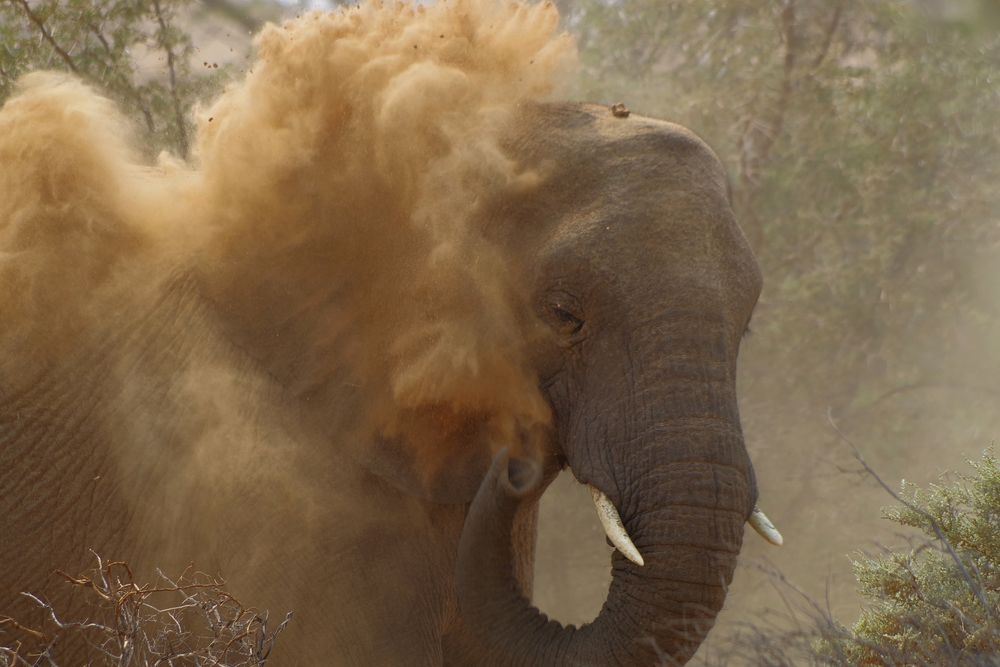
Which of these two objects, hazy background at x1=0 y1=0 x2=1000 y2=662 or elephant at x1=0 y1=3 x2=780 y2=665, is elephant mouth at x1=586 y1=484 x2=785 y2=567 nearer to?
elephant at x1=0 y1=3 x2=780 y2=665

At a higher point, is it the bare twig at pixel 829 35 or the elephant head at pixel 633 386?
the elephant head at pixel 633 386

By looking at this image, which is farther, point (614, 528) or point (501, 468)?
point (501, 468)

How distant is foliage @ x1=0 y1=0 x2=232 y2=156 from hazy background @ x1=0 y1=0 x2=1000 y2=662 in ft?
9.08

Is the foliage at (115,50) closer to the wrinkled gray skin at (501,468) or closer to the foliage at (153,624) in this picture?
the wrinkled gray skin at (501,468)

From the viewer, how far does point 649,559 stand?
400 centimetres

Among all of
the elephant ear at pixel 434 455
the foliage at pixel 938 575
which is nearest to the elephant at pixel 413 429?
the elephant ear at pixel 434 455

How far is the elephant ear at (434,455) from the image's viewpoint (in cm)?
447

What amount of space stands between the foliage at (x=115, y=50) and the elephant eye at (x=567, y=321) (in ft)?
16.7

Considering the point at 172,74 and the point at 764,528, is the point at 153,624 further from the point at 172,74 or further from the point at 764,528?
the point at 172,74

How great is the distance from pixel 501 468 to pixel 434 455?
35 centimetres

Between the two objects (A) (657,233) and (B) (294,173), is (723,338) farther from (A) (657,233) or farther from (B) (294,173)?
(B) (294,173)

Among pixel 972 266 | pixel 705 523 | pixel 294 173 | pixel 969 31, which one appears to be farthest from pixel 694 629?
pixel 972 266

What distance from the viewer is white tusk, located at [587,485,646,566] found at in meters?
3.92

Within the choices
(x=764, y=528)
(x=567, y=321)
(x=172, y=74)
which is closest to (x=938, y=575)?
(x=764, y=528)
